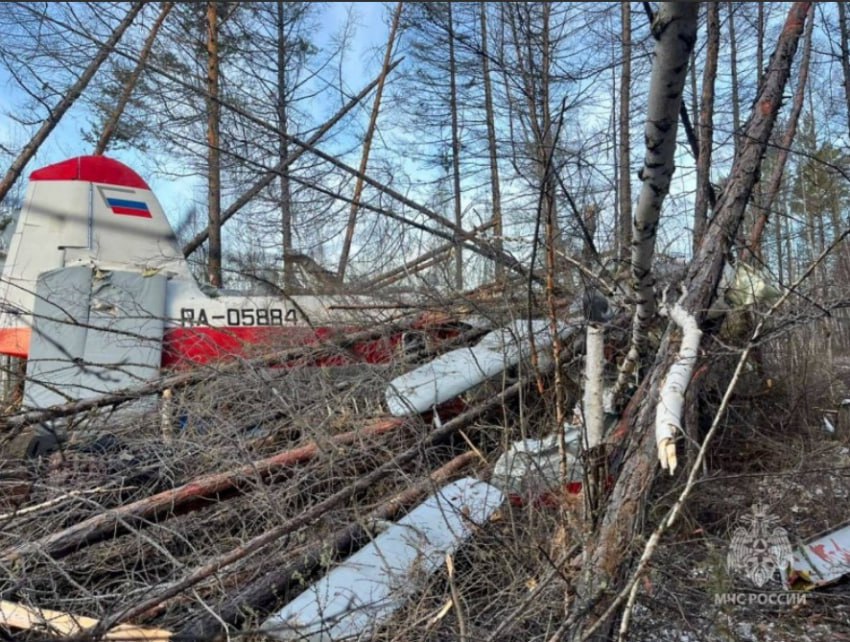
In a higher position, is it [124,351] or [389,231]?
[389,231]

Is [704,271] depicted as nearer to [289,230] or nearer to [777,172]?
[777,172]

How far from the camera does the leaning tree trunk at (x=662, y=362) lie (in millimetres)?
2120

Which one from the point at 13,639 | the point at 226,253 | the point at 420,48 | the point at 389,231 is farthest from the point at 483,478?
the point at 420,48

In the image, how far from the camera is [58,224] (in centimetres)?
587

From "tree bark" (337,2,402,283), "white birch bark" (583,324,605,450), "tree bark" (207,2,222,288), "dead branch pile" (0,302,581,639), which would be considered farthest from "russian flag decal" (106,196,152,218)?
"white birch bark" (583,324,605,450)

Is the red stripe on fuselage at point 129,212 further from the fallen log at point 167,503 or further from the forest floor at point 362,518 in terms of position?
the fallen log at point 167,503

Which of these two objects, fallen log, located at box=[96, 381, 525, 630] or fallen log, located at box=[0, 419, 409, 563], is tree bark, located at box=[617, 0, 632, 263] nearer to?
fallen log, located at box=[96, 381, 525, 630]

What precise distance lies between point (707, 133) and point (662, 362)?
3.44 meters

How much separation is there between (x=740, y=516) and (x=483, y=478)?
1.58m

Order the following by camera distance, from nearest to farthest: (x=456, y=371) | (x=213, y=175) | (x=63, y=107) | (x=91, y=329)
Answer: (x=456, y=371) < (x=91, y=329) < (x=63, y=107) < (x=213, y=175)

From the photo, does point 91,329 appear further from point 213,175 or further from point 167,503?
point 213,175

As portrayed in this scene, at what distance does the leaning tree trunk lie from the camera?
2120 millimetres

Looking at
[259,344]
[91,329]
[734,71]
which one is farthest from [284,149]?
[734,71]

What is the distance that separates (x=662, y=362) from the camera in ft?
10.3
